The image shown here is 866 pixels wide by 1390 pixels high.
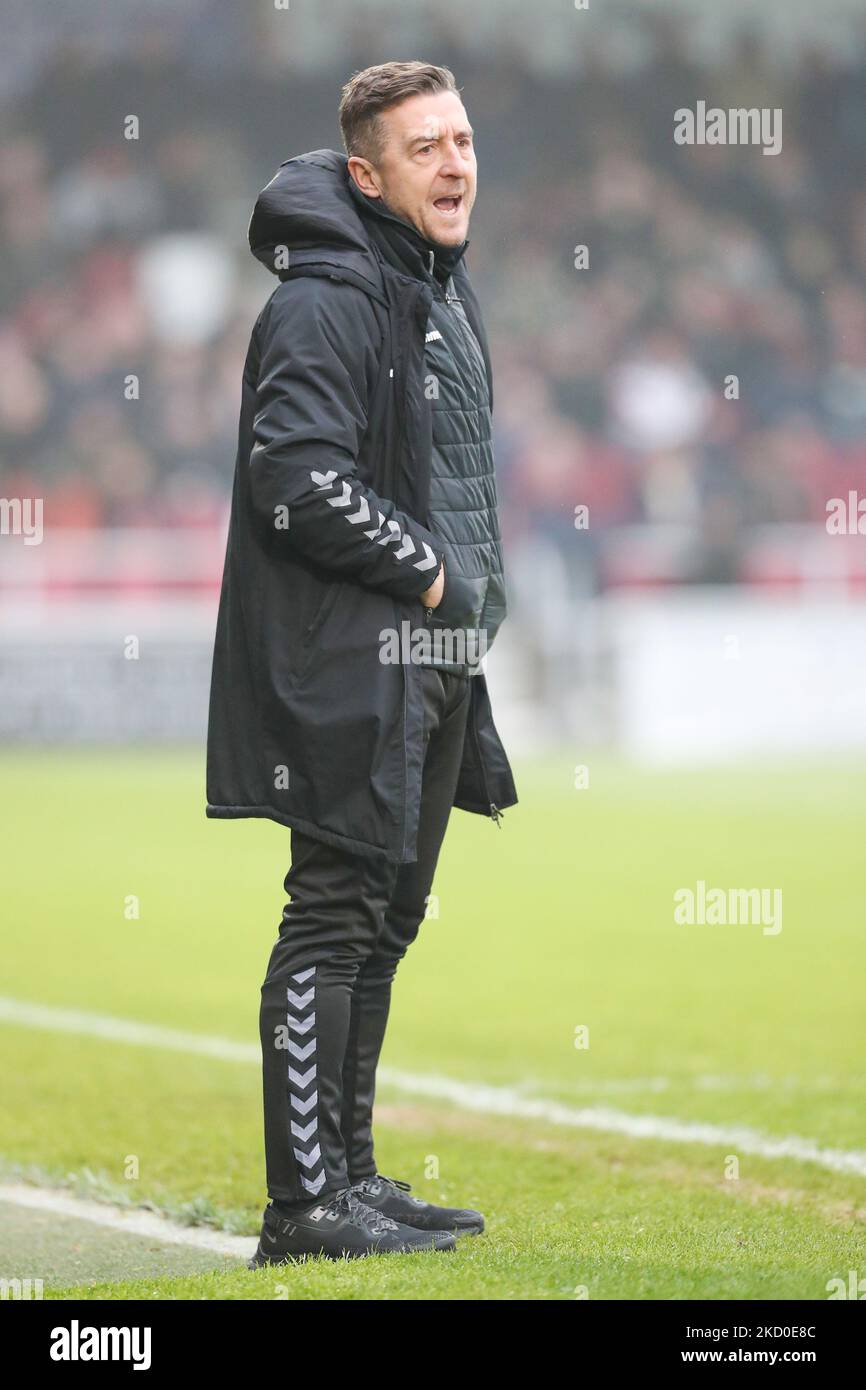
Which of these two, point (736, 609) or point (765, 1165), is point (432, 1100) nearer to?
point (765, 1165)

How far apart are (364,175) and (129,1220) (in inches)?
71.4

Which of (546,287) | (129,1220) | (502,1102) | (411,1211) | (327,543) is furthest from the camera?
(546,287)

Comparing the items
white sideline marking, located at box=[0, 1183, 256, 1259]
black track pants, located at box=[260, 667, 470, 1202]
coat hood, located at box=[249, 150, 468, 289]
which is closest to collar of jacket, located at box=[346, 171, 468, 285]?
coat hood, located at box=[249, 150, 468, 289]

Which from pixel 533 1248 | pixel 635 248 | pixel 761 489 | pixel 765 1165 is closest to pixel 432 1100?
pixel 765 1165

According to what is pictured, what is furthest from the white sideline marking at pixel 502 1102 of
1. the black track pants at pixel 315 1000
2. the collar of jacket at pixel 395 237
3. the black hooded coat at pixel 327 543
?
the collar of jacket at pixel 395 237

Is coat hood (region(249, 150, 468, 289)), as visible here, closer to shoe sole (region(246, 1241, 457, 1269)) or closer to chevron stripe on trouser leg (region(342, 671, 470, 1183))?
chevron stripe on trouser leg (region(342, 671, 470, 1183))

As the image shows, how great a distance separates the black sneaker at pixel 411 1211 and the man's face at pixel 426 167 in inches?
57.3

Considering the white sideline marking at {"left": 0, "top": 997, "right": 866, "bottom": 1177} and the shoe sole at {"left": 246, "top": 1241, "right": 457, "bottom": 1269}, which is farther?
the white sideline marking at {"left": 0, "top": 997, "right": 866, "bottom": 1177}

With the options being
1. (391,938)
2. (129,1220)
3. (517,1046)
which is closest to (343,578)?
(391,938)

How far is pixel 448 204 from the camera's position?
9.68 ft

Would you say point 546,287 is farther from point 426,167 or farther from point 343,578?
point 343,578

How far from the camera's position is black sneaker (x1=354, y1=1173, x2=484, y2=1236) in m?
3.04

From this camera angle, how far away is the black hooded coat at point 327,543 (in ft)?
9.14

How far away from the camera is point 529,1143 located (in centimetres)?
410
